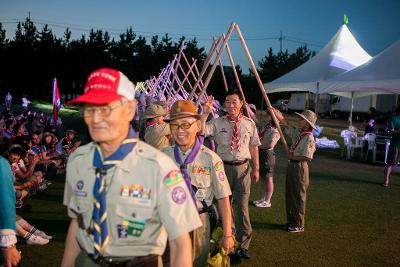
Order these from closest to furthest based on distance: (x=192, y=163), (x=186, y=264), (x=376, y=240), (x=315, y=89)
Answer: (x=186, y=264), (x=192, y=163), (x=376, y=240), (x=315, y=89)

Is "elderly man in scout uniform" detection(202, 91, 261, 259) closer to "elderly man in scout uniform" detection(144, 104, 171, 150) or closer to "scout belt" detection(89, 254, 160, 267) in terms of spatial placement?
"elderly man in scout uniform" detection(144, 104, 171, 150)

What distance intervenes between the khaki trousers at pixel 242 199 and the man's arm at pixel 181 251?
3.55 m

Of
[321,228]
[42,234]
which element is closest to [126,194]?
[42,234]

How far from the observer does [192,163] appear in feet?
12.3

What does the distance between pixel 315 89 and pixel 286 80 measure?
124 inches

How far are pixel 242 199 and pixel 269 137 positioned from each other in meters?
3.06

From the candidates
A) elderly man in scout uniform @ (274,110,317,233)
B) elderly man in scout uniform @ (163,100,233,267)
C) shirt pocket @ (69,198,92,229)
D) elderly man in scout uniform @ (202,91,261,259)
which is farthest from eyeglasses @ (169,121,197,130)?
elderly man in scout uniform @ (274,110,317,233)

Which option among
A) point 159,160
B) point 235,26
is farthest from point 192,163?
point 235,26

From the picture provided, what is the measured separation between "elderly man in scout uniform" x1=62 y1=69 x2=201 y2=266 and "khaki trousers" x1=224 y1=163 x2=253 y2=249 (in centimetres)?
346

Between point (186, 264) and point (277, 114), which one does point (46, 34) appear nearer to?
point (277, 114)

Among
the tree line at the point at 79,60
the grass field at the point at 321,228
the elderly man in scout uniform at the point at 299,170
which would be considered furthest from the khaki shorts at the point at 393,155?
the tree line at the point at 79,60

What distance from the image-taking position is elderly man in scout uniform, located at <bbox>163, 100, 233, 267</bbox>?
Answer: 3.53m

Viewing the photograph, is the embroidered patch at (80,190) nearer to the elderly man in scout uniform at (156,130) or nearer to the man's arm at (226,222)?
the man's arm at (226,222)

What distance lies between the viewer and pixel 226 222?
3434 millimetres
